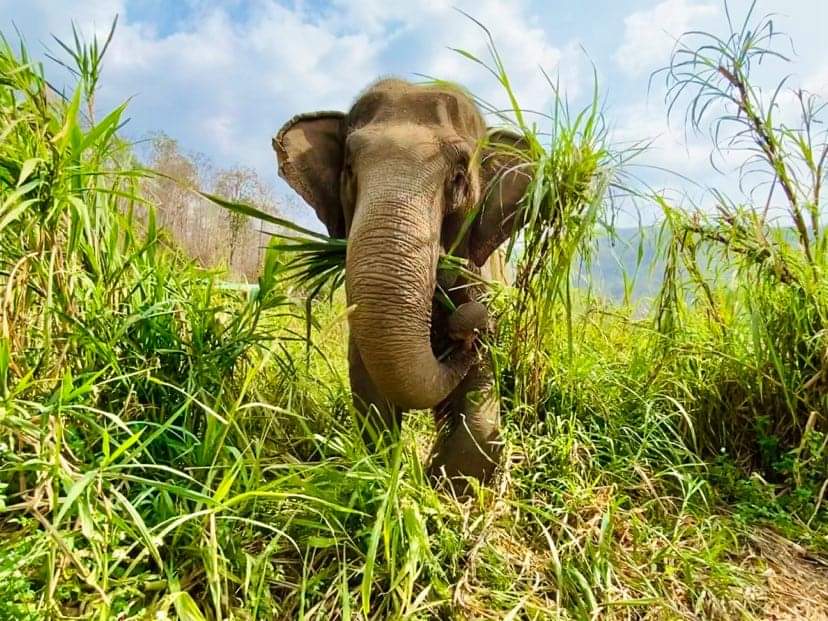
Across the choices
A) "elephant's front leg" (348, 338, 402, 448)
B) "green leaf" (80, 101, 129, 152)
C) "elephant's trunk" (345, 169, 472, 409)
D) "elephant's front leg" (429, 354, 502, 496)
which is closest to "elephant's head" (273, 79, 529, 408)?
"elephant's trunk" (345, 169, 472, 409)

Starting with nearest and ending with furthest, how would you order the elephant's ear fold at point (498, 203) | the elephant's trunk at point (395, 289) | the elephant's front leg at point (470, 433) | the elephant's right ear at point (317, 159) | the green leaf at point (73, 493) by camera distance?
the green leaf at point (73, 493) < the elephant's trunk at point (395, 289) < the elephant's front leg at point (470, 433) < the elephant's ear fold at point (498, 203) < the elephant's right ear at point (317, 159)

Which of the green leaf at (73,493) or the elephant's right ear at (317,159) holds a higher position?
the elephant's right ear at (317,159)

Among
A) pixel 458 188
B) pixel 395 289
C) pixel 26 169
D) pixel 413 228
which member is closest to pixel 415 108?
pixel 458 188

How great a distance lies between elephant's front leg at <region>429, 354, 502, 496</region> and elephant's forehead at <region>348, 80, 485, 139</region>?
1.16 m

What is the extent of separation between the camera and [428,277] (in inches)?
98.0

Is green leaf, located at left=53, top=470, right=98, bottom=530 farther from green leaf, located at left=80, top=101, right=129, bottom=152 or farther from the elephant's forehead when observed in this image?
the elephant's forehead

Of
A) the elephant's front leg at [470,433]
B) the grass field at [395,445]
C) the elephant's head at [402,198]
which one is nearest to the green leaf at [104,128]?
the grass field at [395,445]

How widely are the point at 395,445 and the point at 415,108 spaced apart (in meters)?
1.68

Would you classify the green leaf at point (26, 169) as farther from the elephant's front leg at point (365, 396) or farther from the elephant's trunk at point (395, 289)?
the elephant's front leg at point (365, 396)

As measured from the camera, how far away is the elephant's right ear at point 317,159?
330 centimetres

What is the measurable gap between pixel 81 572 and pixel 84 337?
2.62ft

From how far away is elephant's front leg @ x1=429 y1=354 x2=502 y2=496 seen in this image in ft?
9.04

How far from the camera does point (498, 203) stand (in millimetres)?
2947

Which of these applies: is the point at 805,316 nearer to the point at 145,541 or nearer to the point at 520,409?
the point at 520,409
